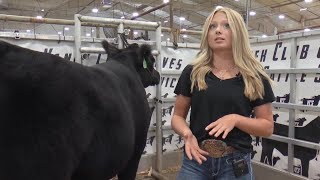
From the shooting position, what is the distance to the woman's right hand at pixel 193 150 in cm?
184

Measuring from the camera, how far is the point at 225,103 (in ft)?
6.24

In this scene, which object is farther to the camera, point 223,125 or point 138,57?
point 138,57

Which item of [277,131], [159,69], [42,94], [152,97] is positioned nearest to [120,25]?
[159,69]

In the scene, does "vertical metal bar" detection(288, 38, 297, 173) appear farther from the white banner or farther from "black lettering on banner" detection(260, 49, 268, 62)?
"black lettering on banner" detection(260, 49, 268, 62)

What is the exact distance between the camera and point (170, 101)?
4.95 m

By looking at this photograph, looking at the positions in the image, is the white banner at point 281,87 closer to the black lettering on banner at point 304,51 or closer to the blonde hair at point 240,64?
the black lettering on banner at point 304,51

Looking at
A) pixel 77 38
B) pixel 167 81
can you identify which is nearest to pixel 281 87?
pixel 167 81

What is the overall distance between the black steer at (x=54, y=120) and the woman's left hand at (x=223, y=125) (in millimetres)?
786

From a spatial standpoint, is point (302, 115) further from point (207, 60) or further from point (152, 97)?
point (207, 60)

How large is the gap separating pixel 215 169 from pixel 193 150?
17 centimetres

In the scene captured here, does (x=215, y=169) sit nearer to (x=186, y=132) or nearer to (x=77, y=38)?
(x=186, y=132)

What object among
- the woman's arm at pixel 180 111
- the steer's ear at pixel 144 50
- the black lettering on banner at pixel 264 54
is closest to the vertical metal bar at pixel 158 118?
the steer's ear at pixel 144 50

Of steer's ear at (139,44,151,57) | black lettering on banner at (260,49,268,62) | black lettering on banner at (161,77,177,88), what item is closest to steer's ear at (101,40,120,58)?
steer's ear at (139,44,151,57)

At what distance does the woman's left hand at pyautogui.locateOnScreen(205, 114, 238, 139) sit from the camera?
1.75 m
